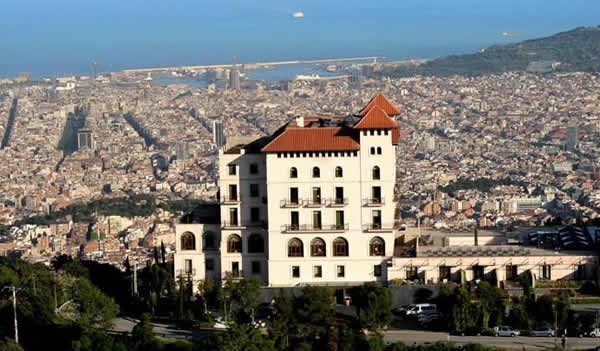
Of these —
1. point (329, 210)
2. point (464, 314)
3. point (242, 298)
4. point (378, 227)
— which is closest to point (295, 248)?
point (329, 210)

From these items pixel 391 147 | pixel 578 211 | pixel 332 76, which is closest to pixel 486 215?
pixel 578 211

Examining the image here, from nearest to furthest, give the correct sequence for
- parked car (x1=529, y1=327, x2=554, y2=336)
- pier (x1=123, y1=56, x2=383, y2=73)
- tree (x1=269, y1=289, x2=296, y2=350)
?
→ tree (x1=269, y1=289, x2=296, y2=350) → parked car (x1=529, y1=327, x2=554, y2=336) → pier (x1=123, y1=56, x2=383, y2=73)

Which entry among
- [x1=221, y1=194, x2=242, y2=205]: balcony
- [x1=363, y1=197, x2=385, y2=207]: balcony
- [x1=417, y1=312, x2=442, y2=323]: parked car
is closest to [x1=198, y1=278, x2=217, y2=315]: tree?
[x1=221, y1=194, x2=242, y2=205]: balcony

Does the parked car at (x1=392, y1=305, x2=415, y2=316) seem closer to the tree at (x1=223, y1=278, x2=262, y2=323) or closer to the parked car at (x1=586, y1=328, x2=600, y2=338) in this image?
the tree at (x1=223, y1=278, x2=262, y2=323)

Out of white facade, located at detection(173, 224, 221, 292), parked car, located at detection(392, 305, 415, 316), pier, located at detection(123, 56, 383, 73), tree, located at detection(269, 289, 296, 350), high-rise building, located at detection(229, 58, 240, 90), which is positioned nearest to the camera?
tree, located at detection(269, 289, 296, 350)

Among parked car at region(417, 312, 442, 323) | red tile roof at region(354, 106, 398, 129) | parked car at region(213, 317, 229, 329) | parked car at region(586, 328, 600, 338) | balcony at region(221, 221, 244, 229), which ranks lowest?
parked car at region(586, 328, 600, 338)

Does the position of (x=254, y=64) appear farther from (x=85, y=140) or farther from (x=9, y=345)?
(x=9, y=345)

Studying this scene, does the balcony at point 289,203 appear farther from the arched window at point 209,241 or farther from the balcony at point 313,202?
the arched window at point 209,241
